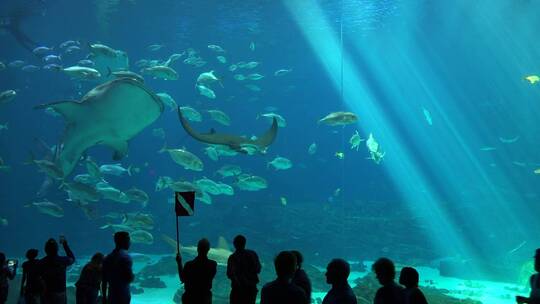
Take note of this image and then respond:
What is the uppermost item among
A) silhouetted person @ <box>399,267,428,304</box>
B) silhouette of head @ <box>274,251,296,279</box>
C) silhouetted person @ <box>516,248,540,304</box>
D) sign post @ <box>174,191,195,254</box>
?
sign post @ <box>174,191,195,254</box>

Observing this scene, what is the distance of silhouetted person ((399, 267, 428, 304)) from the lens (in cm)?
287

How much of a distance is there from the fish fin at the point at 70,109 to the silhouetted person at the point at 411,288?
424 centimetres

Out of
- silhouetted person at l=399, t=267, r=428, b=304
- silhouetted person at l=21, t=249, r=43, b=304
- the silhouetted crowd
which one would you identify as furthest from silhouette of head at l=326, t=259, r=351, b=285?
silhouetted person at l=21, t=249, r=43, b=304

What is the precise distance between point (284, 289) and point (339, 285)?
47cm

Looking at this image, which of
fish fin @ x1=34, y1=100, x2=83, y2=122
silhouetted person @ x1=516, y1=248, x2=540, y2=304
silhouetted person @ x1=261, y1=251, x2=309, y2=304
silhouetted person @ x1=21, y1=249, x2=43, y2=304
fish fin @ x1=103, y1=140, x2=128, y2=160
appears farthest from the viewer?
fish fin @ x1=103, y1=140, x2=128, y2=160

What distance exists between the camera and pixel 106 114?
5.56m

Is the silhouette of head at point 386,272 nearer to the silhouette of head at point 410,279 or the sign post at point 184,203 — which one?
the silhouette of head at point 410,279

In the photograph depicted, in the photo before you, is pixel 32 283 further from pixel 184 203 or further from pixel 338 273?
pixel 338 273

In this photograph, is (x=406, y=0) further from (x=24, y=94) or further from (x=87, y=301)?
(x=24, y=94)

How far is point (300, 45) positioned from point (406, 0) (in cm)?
1466

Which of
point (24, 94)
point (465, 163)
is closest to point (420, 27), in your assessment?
point (465, 163)

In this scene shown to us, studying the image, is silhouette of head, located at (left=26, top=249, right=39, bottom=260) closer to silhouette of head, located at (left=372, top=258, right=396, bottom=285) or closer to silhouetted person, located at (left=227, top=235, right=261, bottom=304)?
silhouetted person, located at (left=227, top=235, right=261, bottom=304)

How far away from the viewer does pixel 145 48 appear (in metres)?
33.6

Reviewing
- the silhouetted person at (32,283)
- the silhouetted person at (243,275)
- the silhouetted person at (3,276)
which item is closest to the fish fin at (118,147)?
the silhouetted person at (3,276)
